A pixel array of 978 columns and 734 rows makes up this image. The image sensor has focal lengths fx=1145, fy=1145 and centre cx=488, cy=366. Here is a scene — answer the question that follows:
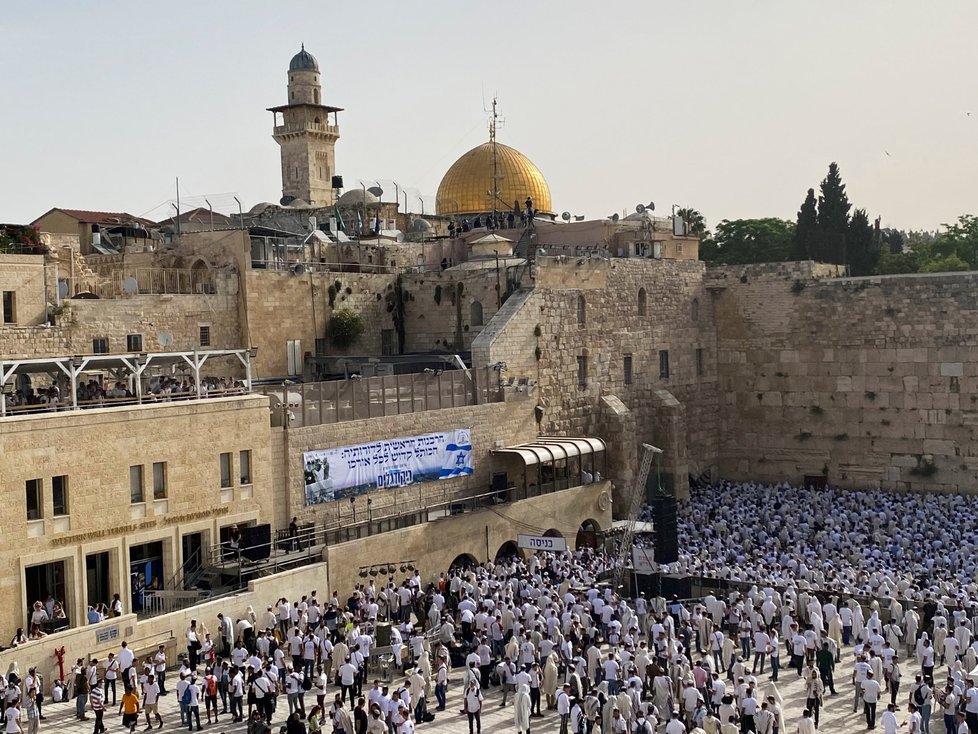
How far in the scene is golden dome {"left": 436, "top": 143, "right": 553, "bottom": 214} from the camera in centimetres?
4866

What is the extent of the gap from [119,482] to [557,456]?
42.8 feet

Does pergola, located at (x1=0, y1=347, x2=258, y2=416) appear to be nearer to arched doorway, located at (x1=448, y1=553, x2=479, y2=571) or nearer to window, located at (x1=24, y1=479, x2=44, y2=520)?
window, located at (x1=24, y1=479, x2=44, y2=520)

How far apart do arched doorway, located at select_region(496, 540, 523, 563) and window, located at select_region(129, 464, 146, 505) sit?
31.9 feet

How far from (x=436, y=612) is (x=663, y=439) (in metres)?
16.9

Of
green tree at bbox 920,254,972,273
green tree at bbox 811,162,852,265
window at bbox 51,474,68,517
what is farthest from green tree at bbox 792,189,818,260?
window at bbox 51,474,68,517

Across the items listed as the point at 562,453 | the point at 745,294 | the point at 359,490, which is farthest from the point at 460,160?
the point at 359,490

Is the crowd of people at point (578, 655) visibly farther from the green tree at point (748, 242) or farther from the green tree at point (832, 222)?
the green tree at point (748, 242)

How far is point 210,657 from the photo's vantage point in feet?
61.7

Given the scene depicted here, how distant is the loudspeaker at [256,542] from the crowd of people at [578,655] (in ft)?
4.62

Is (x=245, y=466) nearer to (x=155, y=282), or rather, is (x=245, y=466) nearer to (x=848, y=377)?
(x=155, y=282)

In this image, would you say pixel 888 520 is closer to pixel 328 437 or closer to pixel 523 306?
pixel 523 306

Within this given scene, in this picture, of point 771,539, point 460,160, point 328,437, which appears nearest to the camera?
point 328,437

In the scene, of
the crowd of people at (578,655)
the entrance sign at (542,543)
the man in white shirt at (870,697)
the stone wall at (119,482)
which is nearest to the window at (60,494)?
the stone wall at (119,482)

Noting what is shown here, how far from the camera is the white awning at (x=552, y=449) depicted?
1216 inches
